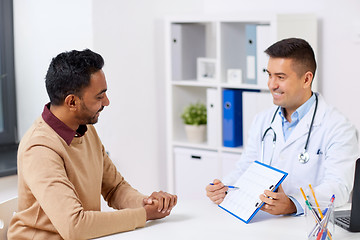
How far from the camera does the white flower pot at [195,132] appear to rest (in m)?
3.85

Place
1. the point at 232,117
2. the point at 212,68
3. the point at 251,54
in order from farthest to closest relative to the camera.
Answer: the point at 212,68
the point at 232,117
the point at 251,54

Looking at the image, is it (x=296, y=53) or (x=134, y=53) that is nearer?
(x=296, y=53)

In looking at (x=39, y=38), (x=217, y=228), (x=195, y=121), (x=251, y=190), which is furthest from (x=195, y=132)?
(x=217, y=228)

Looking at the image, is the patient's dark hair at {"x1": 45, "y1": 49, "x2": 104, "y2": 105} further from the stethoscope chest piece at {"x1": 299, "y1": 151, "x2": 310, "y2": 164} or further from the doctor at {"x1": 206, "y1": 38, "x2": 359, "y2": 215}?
the stethoscope chest piece at {"x1": 299, "y1": 151, "x2": 310, "y2": 164}

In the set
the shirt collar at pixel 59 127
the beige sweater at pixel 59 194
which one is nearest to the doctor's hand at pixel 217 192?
the beige sweater at pixel 59 194

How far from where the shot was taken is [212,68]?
12.7 ft

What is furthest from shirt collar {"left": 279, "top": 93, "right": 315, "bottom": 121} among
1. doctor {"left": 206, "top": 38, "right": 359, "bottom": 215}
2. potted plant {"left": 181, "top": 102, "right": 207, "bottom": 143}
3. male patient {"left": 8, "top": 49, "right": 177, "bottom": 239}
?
potted plant {"left": 181, "top": 102, "right": 207, "bottom": 143}

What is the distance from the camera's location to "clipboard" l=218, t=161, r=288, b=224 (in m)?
2.03

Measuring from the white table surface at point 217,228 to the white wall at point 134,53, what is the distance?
61.1 inches

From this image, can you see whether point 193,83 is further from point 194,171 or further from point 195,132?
point 194,171

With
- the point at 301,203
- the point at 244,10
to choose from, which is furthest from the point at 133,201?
the point at 244,10

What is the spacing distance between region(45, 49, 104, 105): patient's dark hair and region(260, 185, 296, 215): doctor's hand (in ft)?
2.33

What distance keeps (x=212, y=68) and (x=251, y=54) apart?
1.36 ft

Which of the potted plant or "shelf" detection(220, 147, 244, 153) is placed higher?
the potted plant
